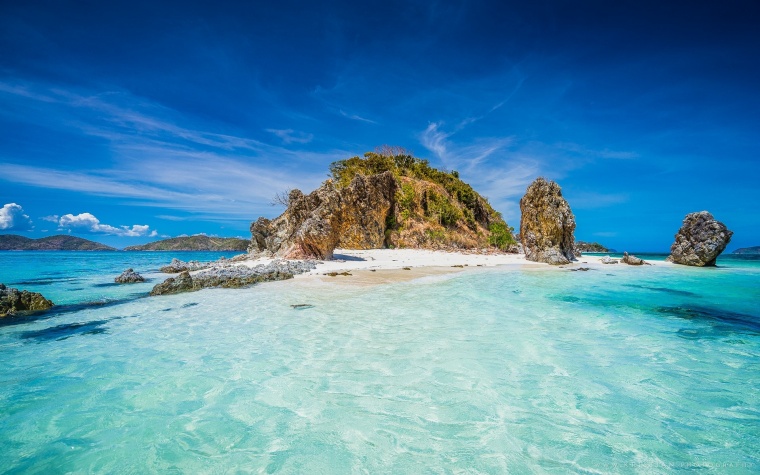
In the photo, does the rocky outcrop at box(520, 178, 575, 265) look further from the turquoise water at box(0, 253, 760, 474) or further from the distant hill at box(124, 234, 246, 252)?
the distant hill at box(124, 234, 246, 252)

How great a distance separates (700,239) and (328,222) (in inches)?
990

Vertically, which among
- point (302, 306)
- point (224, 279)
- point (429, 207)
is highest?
point (429, 207)

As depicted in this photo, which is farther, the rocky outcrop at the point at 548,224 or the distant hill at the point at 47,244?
the distant hill at the point at 47,244

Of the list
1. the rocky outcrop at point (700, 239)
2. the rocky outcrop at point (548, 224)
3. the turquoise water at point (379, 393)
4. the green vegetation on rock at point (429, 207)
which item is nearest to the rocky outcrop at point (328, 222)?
the green vegetation on rock at point (429, 207)

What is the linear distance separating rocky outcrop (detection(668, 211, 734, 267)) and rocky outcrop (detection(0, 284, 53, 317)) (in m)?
33.5

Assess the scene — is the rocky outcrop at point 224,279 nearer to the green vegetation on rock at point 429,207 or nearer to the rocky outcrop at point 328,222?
the rocky outcrop at point 328,222

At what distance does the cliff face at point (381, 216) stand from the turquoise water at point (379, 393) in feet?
47.6

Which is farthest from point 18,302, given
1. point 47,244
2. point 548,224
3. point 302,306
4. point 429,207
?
point 47,244

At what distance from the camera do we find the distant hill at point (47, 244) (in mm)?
97000

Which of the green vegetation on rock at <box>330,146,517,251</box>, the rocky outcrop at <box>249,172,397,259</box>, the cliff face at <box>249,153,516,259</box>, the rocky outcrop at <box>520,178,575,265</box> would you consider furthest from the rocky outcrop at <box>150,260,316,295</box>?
the green vegetation on rock at <box>330,146,517,251</box>

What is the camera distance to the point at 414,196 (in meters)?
43.2

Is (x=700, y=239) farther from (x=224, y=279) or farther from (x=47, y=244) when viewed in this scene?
(x=47, y=244)

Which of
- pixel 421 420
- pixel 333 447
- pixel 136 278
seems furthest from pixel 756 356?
pixel 136 278

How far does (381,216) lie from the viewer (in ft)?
124
